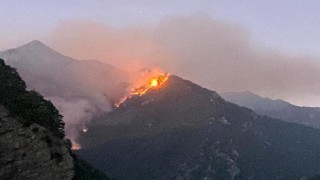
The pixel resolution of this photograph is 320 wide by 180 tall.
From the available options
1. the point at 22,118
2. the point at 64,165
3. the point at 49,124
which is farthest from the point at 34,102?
the point at 64,165

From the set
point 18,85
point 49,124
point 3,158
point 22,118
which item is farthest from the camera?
point 18,85

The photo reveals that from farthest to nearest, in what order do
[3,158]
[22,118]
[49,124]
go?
[49,124] < [22,118] < [3,158]

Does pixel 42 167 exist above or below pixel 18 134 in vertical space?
below

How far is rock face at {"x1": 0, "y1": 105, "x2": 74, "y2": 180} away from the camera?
9794 centimetres

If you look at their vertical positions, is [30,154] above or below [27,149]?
below

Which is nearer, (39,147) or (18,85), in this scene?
(39,147)

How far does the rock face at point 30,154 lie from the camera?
97.9 meters

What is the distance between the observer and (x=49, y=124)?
119 meters

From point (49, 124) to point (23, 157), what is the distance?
21321 mm

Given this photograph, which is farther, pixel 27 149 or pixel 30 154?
pixel 27 149

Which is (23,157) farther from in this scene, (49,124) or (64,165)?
(49,124)

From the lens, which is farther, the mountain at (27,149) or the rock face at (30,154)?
the mountain at (27,149)

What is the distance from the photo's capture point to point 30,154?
99250 mm

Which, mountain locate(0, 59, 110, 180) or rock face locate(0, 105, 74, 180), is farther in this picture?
mountain locate(0, 59, 110, 180)
